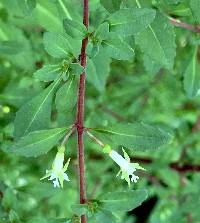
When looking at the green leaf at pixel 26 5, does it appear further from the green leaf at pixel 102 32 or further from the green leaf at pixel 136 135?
the green leaf at pixel 136 135

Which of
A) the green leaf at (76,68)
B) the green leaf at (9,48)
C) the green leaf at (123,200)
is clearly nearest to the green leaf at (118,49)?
the green leaf at (76,68)

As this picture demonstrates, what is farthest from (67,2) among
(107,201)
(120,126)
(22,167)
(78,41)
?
(22,167)

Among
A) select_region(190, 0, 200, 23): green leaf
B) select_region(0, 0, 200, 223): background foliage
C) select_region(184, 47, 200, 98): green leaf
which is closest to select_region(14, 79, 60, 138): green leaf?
select_region(0, 0, 200, 223): background foliage

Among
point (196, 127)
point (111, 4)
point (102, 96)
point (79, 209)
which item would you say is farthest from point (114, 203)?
point (196, 127)

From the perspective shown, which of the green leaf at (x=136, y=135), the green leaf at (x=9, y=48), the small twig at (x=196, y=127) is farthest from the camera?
the small twig at (x=196, y=127)

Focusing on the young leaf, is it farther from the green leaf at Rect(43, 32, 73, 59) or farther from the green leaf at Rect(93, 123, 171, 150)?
the green leaf at Rect(43, 32, 73, 59)
